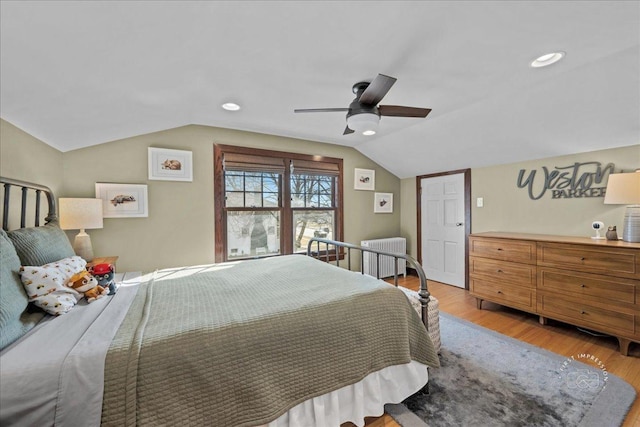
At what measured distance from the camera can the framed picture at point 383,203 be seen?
463cm

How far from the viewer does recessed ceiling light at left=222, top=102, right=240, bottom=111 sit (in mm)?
2488

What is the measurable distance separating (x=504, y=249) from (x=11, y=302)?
3.85 m

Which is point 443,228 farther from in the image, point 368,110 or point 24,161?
point 24,161

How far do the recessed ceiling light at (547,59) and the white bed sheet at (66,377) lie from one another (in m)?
2.57

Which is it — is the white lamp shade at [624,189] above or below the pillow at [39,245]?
above

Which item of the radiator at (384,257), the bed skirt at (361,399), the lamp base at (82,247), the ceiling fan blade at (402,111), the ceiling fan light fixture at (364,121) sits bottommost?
the bed skirt at (361,399)

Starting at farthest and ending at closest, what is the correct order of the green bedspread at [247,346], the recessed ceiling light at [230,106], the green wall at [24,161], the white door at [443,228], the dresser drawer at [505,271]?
1. the white door at [443,228]
2. the dresser drawer at [505,271]
3. the recessed ceiling light at [230,106]
4. the green wall at [24,161]
5. the green bedspread at [247,346]

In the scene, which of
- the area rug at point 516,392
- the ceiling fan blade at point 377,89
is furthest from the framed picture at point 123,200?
the area rug at point 516,392

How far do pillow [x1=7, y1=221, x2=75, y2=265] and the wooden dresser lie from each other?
390 centimetres

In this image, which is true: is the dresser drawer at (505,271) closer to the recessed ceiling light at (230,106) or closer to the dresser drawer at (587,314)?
the dresser drawer at (587,314)

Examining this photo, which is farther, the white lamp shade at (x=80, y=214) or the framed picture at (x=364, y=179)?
the framed picture at (x=364, y=179)

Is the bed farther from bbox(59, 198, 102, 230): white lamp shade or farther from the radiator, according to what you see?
the radiator

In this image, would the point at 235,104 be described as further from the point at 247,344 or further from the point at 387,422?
the point at 387,422

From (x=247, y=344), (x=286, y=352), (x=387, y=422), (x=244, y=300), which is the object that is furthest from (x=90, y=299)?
(x=387, y=422)
